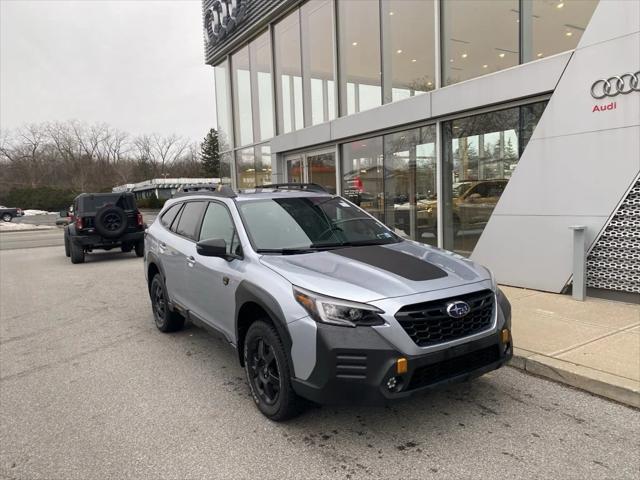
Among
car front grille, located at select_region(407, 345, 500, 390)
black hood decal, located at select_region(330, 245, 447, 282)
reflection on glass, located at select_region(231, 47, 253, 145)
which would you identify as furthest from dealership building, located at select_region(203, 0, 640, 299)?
car front grille, located at select_region(407, 345, 500, 390)

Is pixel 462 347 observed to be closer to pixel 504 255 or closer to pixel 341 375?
pixel 341 375

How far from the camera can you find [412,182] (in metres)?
10.1

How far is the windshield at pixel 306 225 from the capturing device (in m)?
4.16

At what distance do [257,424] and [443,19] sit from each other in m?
8.30

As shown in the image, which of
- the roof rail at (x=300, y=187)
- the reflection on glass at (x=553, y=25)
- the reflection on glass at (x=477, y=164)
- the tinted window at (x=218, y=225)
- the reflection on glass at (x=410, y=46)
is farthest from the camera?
the reflection on glass at (x=410, y=46)

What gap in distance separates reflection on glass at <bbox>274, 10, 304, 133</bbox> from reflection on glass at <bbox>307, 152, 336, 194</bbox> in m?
1.39

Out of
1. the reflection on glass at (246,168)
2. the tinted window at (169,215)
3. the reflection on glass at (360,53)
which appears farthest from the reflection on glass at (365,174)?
the tinted window at (169,215)

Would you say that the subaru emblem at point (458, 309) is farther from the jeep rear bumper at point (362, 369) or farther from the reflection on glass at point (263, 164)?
the reflection on glass at point (263, 164)

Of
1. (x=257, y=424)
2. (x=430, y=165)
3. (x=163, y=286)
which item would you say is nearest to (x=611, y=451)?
(x=257, y=424)

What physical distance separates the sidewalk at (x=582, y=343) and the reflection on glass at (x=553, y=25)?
3.66 m

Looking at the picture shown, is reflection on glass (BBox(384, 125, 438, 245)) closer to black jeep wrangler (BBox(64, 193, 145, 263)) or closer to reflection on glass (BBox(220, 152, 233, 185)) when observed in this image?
black jeep wrangler (BBox(64, 193, 145, 263))

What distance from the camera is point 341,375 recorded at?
302cm

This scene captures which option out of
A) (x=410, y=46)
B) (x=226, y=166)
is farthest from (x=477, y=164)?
(x=226, y=166)

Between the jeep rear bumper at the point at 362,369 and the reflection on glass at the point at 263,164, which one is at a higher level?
the reflection on glass at the point at 263,164
